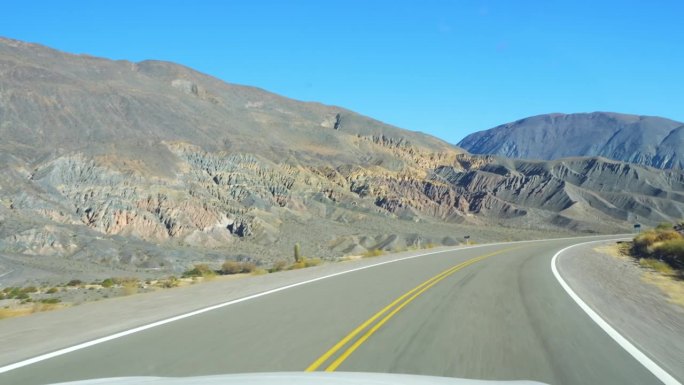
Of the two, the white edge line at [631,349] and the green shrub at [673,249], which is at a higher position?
the white edge line at [631,349]

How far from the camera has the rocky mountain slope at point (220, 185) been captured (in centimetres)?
5312

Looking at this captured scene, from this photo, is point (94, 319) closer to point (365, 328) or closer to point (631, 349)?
point (365, 328)

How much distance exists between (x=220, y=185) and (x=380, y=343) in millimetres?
67942

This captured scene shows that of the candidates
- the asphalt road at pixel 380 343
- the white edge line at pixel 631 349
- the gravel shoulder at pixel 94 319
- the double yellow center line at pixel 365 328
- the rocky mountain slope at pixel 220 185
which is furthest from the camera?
the rocky mountain slope at pixel 220 185

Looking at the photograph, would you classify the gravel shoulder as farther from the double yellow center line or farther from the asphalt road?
the double yellow center line

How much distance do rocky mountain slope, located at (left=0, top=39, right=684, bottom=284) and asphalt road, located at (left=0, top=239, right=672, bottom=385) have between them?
32119 millimetres

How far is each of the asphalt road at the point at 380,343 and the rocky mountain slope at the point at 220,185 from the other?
32.1 metres

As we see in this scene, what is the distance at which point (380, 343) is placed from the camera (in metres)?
8.83

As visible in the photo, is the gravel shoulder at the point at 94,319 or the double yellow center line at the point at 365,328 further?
the gravel shoulder at the point at 94,319

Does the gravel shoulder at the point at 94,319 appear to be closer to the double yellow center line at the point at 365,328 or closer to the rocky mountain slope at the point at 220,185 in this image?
the double yellow center line at the point at 365,328

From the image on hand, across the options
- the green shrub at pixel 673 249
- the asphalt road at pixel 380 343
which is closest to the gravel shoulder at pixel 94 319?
the asphalt road at pixel 380 343

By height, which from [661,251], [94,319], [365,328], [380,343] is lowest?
[661,251]

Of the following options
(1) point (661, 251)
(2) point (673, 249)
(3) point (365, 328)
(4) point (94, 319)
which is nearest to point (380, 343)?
(3) point (365, 328)

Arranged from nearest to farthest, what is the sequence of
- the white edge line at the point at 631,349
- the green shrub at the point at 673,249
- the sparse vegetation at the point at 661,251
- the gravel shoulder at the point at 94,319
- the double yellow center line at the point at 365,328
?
the white edge line at the point at 631,349 → the double yellow center line at the point at 365,328 → the gravel shoulder at the point at 94,319 → the sparse vegetation at the point at 661,251 → the green shrub at the point at 673,249
